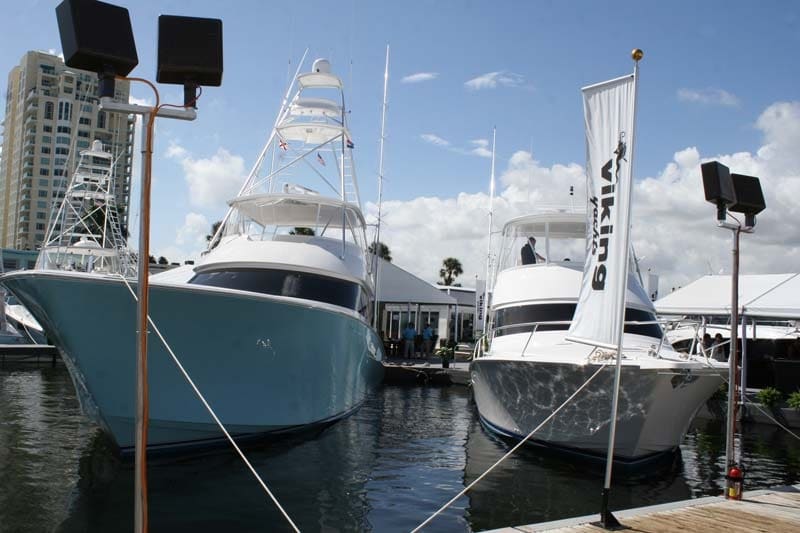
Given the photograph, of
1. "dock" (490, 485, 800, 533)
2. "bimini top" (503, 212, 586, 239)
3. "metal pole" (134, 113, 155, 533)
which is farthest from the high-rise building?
"metal pole" (134, 113, 155, 533)

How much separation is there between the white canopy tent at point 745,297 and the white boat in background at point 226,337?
9.12 m

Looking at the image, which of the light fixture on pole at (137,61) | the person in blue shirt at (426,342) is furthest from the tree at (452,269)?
the light fixture on pole at (137,61)

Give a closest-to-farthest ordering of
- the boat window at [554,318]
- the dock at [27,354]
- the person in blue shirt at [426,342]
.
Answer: the boat window at [554,318] < the dock at [27,354] < the person in blue shirt at [426,342]

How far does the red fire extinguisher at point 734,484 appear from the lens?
22.5 feet

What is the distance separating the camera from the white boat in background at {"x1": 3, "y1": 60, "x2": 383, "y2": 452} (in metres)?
8.42

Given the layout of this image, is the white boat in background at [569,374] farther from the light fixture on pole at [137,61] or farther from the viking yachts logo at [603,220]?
the light fixture on pole at [137,61]

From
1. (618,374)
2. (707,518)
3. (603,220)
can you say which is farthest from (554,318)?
(618,374)

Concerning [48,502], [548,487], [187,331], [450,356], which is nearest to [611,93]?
[548,487]

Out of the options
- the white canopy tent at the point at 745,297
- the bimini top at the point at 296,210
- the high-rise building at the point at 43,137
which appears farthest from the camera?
the high-rise building at the point at 43,137

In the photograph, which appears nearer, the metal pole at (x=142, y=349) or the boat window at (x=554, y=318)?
the metal pole at (x=142, y=349)

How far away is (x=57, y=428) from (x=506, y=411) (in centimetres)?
793

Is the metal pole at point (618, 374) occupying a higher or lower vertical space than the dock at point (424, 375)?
higher

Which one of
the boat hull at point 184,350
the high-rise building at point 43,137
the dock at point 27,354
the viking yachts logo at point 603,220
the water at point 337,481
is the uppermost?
the high-rise building at point 43,137

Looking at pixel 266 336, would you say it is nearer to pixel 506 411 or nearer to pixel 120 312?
pixel 120 312
